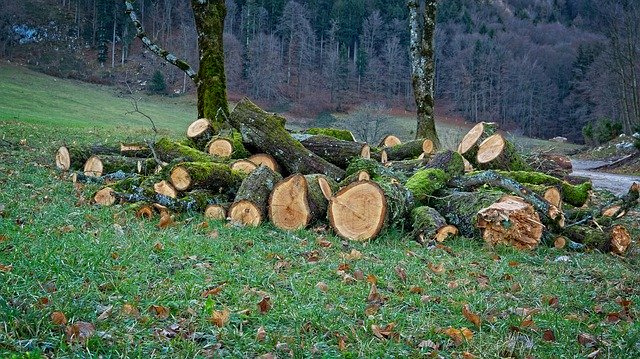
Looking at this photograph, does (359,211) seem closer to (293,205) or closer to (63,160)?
(293,205)

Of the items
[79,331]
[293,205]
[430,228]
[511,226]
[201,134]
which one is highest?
[201,134]

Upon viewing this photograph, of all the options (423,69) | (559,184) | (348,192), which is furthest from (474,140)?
(423,69)

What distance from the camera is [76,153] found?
11164 millimetres

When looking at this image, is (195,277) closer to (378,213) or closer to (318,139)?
(378,213)

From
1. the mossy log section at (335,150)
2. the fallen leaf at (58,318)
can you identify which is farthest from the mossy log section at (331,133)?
the fallen leaf at (58,318)

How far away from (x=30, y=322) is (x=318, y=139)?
7248mm

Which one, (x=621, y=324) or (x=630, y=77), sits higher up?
(x=630, y=77)

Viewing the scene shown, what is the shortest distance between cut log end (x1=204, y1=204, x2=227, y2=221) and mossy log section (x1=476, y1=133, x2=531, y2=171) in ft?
17.4

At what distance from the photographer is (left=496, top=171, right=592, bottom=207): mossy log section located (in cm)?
946

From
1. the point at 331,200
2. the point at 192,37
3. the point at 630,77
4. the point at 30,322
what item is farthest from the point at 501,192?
the point at 192,37

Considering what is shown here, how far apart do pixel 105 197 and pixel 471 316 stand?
5695 millimetres

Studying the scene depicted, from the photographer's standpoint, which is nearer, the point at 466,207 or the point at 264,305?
the point at 264,305

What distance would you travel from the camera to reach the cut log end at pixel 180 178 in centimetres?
794

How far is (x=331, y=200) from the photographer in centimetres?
725
